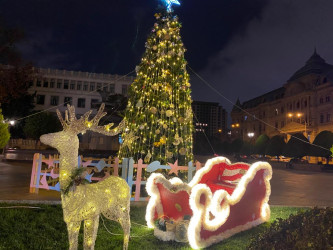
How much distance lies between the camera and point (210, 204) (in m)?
4.48

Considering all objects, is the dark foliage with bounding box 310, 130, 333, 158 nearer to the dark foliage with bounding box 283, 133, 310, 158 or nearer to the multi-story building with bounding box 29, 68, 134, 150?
the dark foliage with bounding box 283, 133, 310, 158

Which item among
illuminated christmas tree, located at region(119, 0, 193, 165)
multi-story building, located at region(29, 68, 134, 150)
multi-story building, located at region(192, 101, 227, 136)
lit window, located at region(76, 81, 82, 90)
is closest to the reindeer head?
illuminated christmas tree, located at region(119, 0, 193, 165)

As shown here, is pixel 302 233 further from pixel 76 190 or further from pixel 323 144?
pixel 323 144

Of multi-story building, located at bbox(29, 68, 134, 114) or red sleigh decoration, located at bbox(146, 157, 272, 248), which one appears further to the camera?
multi-story building, located at bbox(29, 68, 134, 114)

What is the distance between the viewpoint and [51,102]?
5253cm

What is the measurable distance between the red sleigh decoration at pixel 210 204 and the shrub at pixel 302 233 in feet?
5.29

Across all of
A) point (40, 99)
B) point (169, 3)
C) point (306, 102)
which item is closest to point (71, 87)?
point (40, 99)

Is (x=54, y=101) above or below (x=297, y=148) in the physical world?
above

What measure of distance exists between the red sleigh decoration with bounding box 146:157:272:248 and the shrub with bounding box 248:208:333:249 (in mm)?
1614

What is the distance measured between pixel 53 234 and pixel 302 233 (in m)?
4.22

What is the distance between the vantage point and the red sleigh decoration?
439 cm

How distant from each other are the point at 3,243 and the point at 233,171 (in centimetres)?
515

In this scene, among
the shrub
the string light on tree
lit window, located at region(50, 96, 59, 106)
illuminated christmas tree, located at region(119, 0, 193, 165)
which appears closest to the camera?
the shrub

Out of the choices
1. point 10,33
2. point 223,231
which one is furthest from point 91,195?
point 10,33
